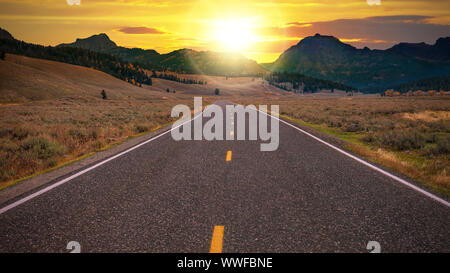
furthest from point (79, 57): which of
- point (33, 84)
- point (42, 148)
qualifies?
point (42, 148)

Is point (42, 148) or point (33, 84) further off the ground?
point (33, 84)

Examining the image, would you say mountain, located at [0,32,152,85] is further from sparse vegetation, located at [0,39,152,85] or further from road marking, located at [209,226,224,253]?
road marking, located at [209,226,224,253]

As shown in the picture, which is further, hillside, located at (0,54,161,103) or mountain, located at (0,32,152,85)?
mountain, located at (0,32,152,85)

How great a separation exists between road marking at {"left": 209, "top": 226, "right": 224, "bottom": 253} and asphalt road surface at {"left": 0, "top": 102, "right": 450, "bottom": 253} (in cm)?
4

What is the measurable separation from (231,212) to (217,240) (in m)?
1.06

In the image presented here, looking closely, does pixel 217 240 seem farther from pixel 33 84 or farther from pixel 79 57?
pixel 79 57

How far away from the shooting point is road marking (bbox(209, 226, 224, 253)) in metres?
3.79

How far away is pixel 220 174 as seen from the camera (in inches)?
301

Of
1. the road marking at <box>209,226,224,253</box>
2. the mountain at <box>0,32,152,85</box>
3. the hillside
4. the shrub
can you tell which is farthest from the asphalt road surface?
the mountain at <box>0,32,152,85</box>

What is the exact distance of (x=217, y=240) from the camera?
4016mm

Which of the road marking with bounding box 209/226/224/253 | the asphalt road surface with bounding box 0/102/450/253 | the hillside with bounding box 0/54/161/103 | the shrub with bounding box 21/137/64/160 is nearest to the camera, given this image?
the road marking with bounding box 209/226/224/253

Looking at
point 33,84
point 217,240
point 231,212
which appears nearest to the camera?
point 217,240

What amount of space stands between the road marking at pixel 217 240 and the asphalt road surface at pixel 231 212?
0.13 feet

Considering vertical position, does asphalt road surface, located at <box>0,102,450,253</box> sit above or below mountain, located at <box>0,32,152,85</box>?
below
